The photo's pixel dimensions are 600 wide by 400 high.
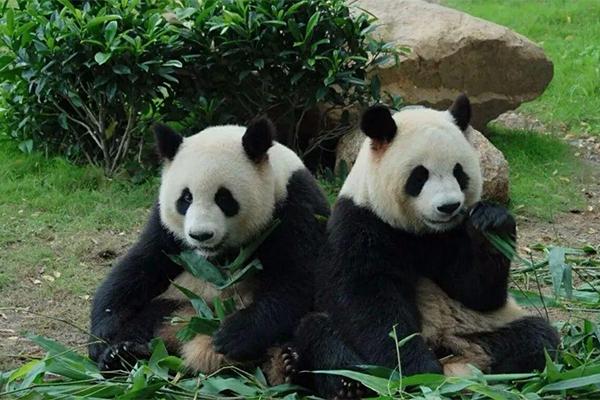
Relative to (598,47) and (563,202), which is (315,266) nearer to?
(563,202)

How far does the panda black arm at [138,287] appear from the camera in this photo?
Answer: 17.4 feet

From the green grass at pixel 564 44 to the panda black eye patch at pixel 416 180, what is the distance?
22.0 feet

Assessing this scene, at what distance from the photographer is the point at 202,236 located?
4.84 metres

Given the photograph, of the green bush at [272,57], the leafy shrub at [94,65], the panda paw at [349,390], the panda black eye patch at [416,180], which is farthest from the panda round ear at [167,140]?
the green bush at [272,57]

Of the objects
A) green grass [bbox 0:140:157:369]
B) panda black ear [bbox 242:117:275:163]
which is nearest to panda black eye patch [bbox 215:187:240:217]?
panda black ear [bbox 242:117:275:163]

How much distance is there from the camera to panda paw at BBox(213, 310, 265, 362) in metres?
4.88

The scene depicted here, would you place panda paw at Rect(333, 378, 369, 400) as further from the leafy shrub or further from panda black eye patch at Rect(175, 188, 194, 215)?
the leafy shrub

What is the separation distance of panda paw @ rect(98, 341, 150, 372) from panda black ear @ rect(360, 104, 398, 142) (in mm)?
1540

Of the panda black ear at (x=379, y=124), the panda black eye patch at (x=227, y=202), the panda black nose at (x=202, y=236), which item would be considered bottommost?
the panda black nose at (x=202, y=236)

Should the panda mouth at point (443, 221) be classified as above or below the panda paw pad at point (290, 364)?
above

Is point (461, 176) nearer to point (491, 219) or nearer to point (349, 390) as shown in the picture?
point (491, 219)

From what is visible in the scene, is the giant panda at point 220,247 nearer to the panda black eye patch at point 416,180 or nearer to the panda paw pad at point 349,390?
the panda paw pad at point 349,390

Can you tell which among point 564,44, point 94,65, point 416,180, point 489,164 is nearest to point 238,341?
point 416,180

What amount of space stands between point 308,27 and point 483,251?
3707 millimetres
